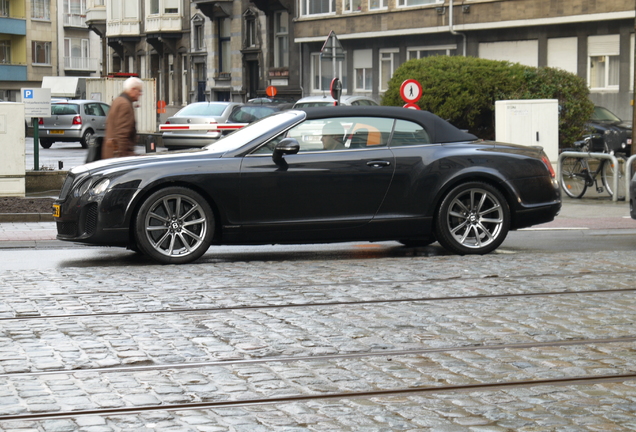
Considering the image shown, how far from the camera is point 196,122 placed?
30.2 metres

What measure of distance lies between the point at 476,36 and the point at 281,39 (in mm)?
15470

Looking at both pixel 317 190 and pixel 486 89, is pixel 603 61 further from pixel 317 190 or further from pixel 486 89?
pixel 317 190

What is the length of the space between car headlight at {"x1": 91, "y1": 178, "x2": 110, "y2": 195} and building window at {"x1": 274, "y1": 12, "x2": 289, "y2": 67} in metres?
45.8

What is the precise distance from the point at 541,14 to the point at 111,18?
125 ft

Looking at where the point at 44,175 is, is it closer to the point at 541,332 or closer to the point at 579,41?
the point at 541,332

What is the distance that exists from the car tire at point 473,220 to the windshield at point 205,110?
20.5 m

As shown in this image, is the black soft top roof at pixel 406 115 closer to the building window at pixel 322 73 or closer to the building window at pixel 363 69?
the building window at pixel 363 69

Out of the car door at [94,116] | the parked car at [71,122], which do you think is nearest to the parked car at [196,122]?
the parked car at [71,122]

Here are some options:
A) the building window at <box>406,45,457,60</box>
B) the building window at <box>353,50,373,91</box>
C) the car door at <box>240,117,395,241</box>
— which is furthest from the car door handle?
the building window at <box>353,50,373,91</box>

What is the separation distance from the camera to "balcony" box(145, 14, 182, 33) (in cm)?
6375

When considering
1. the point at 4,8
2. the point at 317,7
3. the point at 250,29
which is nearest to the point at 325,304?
the point at 317,7

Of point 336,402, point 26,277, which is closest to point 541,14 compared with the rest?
point 26,277

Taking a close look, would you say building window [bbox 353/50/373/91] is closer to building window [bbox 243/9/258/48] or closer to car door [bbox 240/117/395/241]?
building window [bbox 243/9/258/48]

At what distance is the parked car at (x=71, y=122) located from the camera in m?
37.9
